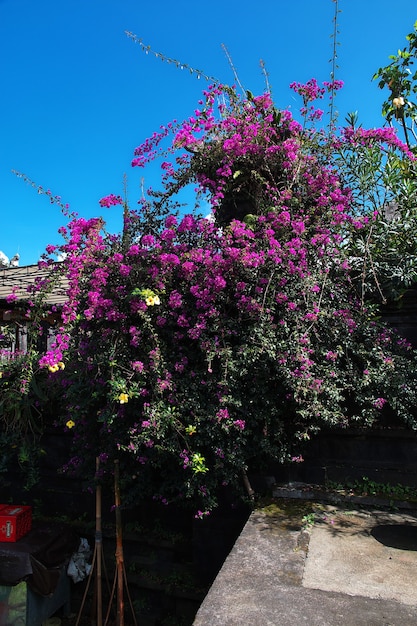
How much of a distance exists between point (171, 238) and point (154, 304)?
0.65 meters

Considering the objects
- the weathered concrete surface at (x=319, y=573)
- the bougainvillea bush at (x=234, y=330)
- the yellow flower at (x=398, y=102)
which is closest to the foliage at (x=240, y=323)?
the bougainvillea bush at (x=234, y=330)

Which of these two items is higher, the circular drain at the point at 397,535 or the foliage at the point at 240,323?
the foliage at the point at 240,323

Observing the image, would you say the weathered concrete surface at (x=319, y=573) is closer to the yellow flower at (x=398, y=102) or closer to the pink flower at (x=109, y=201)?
the pink flower at (x=109, y=201)

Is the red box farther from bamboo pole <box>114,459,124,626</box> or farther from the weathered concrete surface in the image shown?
the weathered concrete surface

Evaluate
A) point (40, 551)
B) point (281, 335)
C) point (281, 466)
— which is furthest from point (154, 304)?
point (40, 551)

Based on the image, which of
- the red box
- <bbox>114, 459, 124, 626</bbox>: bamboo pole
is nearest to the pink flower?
<bbox>114, 459, 124, 626</bbox>: bamboo pole

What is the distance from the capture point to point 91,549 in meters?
4.78

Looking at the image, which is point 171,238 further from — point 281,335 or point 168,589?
point 168,589

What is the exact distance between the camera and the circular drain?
297cm

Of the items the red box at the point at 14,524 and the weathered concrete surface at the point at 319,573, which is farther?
the red box at the point at 14,524

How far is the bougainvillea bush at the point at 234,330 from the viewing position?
3.39m

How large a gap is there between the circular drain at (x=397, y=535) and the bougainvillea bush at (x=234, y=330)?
2.54ft

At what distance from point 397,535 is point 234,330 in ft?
6.12

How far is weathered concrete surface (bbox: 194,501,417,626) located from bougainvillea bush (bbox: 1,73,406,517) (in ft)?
1.86
